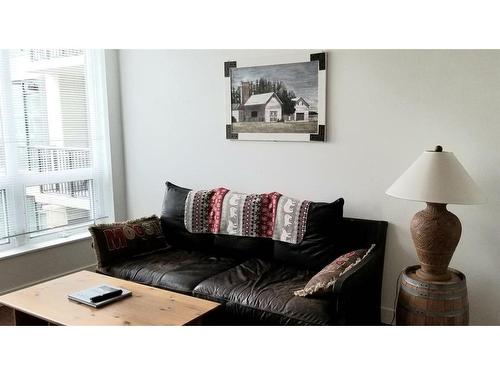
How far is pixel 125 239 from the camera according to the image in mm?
3152

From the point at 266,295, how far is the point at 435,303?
0.86 m

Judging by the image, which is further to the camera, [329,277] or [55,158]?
[55,158]

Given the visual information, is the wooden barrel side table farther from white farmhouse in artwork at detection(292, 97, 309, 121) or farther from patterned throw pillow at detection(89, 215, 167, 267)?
patterned throw pillow at detection(89, 215, 167, 267)

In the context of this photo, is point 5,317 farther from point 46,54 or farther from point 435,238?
point 435,238

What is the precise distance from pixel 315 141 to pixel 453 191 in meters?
1.16

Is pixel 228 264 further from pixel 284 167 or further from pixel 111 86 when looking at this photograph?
pixel 111 86

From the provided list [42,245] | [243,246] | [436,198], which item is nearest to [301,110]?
[243,246]

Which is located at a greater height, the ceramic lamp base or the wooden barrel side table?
the ceramic lamp base

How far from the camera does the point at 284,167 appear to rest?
328 cm

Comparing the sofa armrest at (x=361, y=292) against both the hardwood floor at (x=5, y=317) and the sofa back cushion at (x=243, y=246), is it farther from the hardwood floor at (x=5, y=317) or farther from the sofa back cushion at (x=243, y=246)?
the hardwood floor at (x=5, y=317)

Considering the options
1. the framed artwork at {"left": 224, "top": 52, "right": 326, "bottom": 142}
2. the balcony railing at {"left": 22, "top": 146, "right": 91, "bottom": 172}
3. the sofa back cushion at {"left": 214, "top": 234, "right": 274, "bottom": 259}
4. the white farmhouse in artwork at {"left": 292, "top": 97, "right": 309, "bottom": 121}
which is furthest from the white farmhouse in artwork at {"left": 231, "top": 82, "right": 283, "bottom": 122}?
the balcony railing at {"left": 22, "top": 146, "right": 91, "bottom": 172}

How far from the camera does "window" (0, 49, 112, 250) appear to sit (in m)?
3.43

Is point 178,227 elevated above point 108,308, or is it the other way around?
point 178,227

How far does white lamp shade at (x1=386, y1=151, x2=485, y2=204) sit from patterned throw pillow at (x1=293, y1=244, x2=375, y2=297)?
496 millimetres
